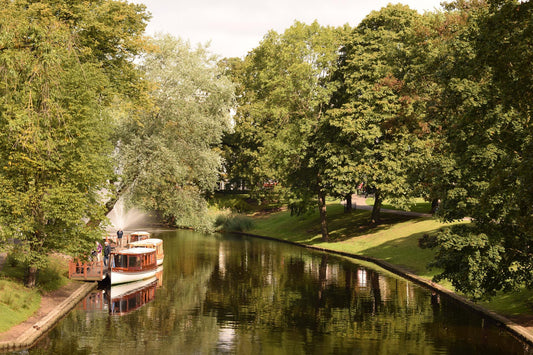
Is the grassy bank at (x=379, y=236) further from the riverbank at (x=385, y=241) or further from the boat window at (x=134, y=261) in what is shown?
the boat window at (x=134, y=261)

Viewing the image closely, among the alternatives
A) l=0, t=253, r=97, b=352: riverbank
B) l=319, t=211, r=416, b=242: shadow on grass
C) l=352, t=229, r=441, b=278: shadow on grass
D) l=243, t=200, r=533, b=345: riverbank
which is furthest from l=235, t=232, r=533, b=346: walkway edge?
l=0, t=253, r=97, b=352: riverbank

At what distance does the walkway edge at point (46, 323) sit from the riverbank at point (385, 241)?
20.0 meters

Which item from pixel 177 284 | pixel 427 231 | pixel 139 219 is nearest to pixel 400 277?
pixel 427 231

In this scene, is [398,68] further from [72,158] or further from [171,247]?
[72,158]

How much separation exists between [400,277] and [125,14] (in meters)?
29.6

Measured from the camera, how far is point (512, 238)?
27.1 meters

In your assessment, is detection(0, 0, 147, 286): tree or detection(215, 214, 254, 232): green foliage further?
detection(215, 214, 254, 232): green foliage

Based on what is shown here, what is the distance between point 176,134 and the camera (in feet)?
151

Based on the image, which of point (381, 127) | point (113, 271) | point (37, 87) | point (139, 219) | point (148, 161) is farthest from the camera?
point (139, 219)

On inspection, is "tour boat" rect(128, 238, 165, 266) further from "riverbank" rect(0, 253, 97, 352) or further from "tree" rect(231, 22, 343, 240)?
"tree" rect(231, 22, 343, 240)

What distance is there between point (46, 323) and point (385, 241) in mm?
38289

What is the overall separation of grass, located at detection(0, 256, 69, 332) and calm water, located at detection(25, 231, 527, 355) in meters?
1.78

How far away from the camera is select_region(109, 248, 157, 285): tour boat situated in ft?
123

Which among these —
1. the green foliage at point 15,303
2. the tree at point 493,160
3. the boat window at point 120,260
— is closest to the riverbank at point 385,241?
the tree at point 493,160
